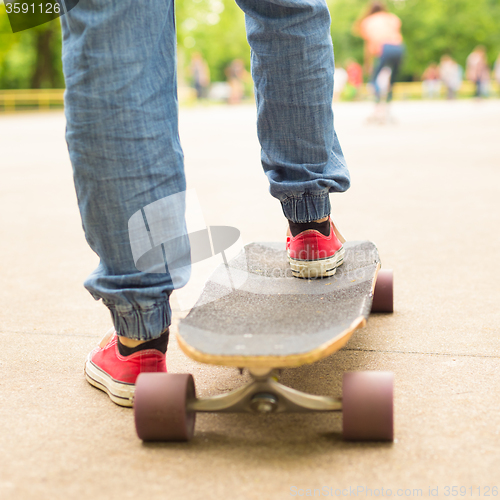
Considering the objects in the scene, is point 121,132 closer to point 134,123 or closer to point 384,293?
point 134,123

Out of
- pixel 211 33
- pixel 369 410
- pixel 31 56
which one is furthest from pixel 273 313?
pixel 211 33

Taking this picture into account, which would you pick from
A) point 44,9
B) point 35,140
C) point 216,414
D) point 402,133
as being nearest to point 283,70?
point 44,9

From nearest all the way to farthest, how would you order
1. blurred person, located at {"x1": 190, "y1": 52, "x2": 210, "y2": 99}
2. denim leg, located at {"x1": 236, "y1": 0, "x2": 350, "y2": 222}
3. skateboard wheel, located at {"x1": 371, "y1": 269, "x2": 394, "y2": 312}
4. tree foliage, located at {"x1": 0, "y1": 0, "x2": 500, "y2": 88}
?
denim leg, located at {"x1": 236, "y1": 0, "x2": 350, "y2": 222} → skateboard wheel, located at {"x1": 371, "y1": 269, "x2": 394, "y2": 312} → blurred person, located at {"x1": 190, "y1": 52, "x2": 210, "y2": 99} → tree foliage, located at {"x1": 0, "y1": 0, "x2": 500, "y2": 88}

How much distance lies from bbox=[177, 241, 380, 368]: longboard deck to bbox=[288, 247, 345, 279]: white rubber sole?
0.08ft

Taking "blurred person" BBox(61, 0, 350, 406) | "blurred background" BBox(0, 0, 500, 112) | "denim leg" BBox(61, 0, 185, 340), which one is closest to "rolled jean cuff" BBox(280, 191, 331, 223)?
"blurred person" BBox(61, 0, 350, 406)

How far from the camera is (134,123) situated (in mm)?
1342

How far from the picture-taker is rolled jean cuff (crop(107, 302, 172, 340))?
1406 millimetres

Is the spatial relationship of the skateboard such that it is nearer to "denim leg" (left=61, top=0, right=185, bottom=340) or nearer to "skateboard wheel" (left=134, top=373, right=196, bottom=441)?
"skateboard wheel" (left=134, top=373, right=196, bottom=441)

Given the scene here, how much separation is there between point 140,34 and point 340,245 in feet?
2.95

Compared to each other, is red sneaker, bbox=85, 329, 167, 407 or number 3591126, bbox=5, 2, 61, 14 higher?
number 3591126, bbox=5, 2, 61, 14

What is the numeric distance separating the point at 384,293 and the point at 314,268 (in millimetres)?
396

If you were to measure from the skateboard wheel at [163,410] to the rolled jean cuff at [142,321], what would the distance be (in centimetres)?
17

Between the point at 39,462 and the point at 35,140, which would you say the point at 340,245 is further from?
the point at 35,140

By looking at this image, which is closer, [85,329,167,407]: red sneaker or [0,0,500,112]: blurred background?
[85,329,167,407]: red sneaker
